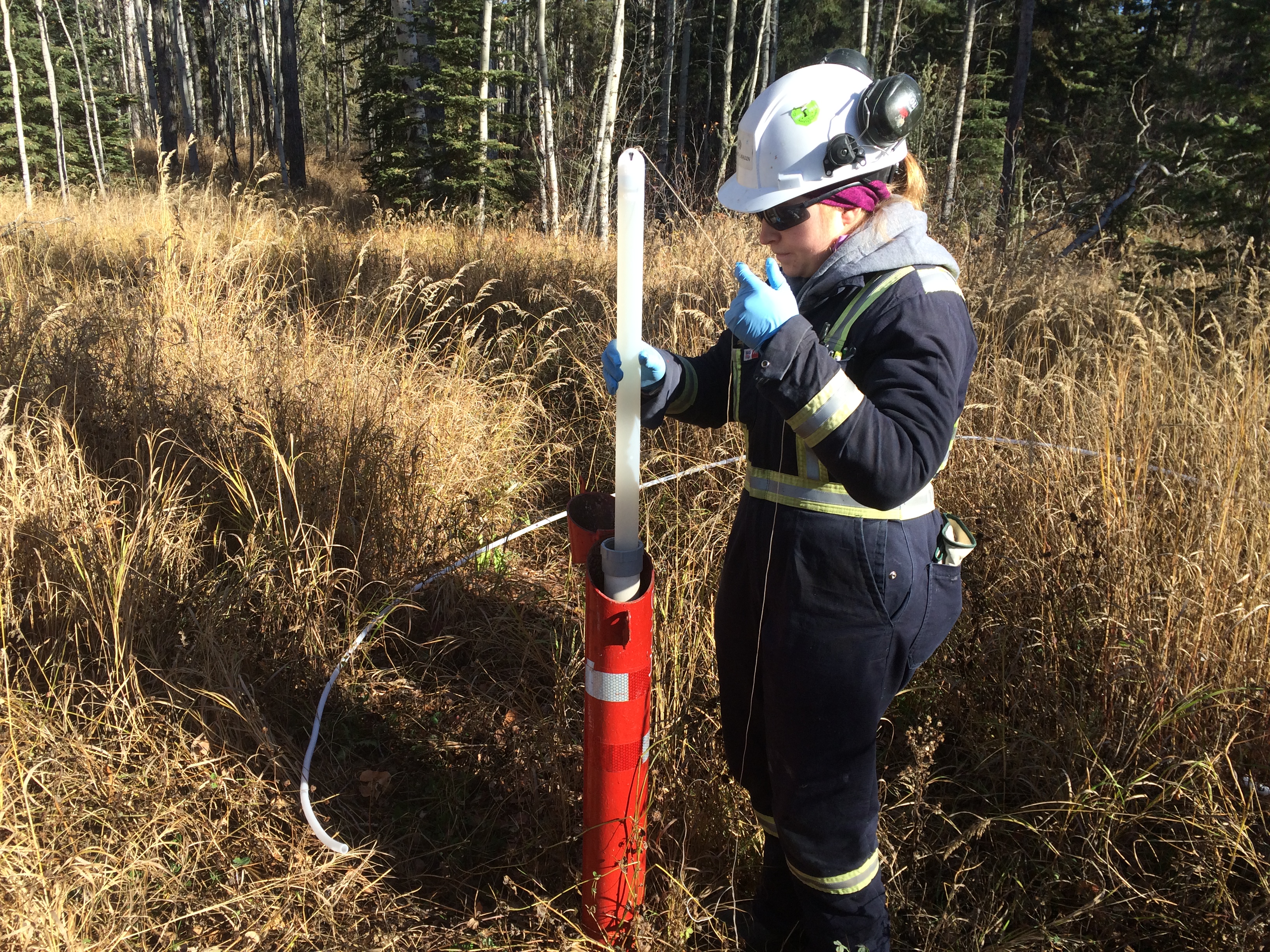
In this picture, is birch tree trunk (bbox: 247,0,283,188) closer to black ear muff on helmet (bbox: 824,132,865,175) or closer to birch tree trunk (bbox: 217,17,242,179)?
birch tree trunk (bbox: 217,17,242,179)

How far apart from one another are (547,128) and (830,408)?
10.4m

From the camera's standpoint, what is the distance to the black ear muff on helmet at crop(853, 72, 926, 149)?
4.37ft

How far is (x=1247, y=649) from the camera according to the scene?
6.62 feet

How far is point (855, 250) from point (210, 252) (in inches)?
183

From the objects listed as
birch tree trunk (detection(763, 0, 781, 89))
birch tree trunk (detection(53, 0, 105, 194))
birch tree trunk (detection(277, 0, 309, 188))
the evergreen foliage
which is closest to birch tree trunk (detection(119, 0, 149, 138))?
the evergreen foliage

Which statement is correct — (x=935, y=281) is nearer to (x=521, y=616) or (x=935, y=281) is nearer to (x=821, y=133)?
(x=821, y=133)

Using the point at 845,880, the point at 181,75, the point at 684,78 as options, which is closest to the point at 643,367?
the point at 845,880

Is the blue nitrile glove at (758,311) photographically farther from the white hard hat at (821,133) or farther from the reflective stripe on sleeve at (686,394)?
the reflective stripe on sleeve at (686,394)

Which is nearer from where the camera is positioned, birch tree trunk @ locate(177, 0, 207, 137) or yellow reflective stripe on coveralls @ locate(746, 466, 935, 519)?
yellow reflective stripe on coveralls @ locate(746, 466, 935, 519)

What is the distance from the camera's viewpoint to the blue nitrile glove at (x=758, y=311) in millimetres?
1232

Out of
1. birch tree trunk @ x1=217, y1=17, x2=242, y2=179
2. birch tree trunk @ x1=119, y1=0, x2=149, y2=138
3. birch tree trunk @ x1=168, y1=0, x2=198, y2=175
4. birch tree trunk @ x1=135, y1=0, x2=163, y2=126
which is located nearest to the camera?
birch tree trunk @ x1=168, y1=0, x2=198, y2=175

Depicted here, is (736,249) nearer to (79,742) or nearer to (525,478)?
(525,478)

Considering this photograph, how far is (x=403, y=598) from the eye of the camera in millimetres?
2730

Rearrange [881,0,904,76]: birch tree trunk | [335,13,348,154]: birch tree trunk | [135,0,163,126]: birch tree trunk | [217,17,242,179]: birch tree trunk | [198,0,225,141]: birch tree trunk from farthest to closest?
[335,13,348,154]: birch tree trunk → [198,0,225,141]: birch tree trunk → [217,17,242,179]: birch tree trunk → [135,0,163,126]: birch tree trunk → [881,0,904,76]: birch tree trunk
